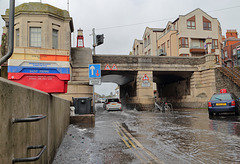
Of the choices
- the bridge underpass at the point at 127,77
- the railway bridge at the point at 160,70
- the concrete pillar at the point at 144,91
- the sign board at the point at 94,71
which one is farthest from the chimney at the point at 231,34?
the sign board at the point at 94,71

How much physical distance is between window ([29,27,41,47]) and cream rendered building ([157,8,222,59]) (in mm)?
27583

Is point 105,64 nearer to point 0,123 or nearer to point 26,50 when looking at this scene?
point 26,50

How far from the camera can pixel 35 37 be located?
16.9m

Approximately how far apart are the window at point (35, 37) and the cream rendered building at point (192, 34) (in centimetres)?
2758

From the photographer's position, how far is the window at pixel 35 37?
1678cm

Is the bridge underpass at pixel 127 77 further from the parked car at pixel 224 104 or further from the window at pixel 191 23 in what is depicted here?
the window at pixel 191 23

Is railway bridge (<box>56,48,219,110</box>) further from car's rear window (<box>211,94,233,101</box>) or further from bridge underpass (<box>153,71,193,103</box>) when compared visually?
car's rear window (<box>211,94,233,101</box>)

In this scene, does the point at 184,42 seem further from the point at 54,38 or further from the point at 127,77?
the point at 54,38

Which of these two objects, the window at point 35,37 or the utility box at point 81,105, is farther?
the window at point 35,37

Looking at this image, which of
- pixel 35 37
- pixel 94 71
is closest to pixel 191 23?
pixel 94 71

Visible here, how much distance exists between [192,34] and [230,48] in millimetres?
15540

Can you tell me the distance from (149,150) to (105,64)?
1771 centimetres

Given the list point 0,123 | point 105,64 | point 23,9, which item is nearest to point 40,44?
point 23,9

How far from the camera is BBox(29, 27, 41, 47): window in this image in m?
16.8
